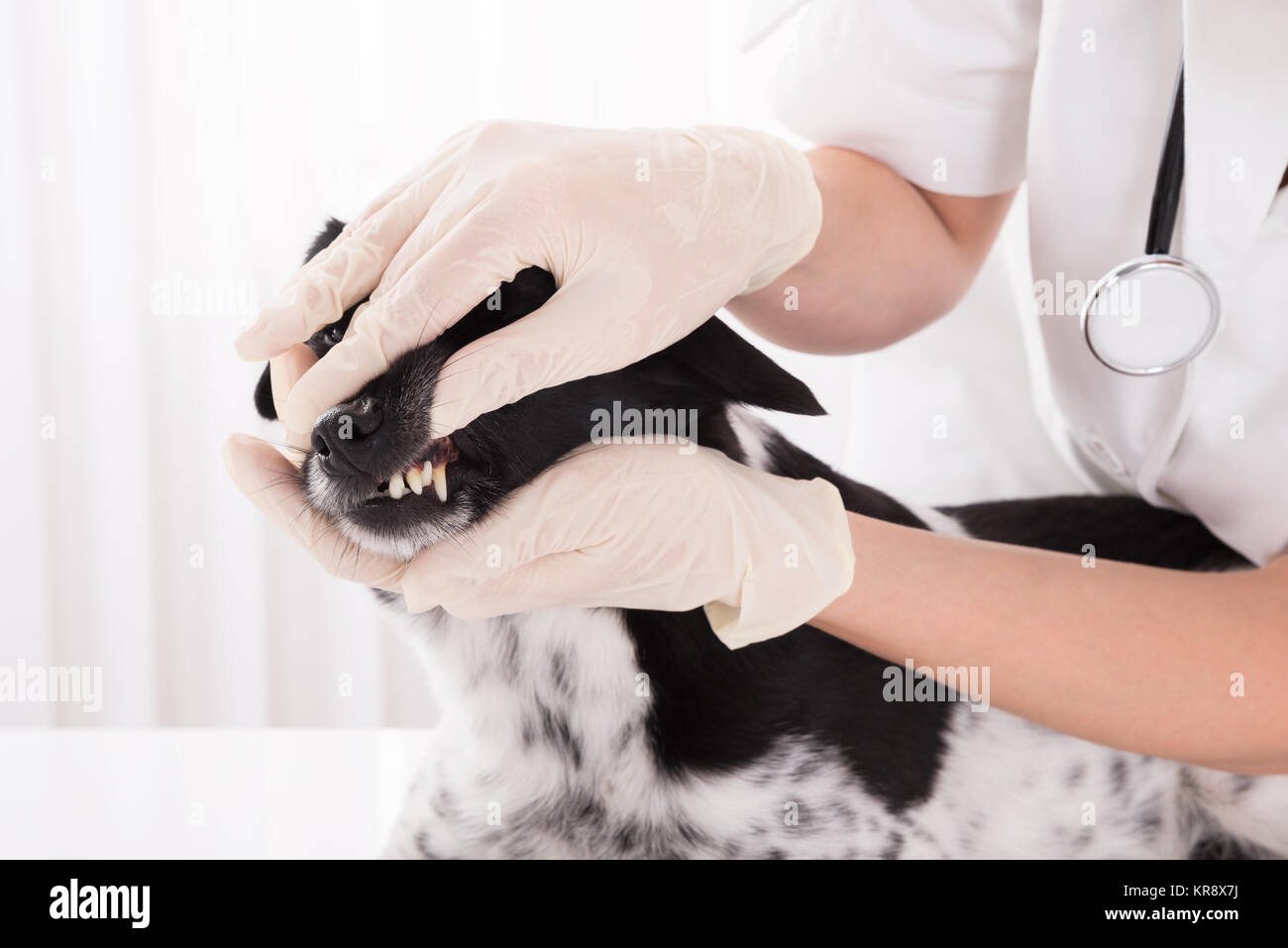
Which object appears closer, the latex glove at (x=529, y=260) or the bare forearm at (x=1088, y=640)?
the latex glove at (x=529, y=260)

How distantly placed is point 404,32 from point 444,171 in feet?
3.59

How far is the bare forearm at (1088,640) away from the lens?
0.75 m

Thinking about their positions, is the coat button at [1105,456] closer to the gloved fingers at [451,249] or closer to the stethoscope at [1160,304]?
the stethoscope at [1160,304]

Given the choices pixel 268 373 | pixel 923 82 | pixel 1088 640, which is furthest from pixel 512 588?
pixel 923 82

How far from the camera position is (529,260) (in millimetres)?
677

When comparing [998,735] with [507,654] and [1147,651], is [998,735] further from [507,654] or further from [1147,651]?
[507,654]

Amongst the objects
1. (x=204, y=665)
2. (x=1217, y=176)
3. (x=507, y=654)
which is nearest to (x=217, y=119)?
(x=204, y=665)

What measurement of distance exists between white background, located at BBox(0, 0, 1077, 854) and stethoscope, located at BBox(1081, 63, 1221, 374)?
597mm

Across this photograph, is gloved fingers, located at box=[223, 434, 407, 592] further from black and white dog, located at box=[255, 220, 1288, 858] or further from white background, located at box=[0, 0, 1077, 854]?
white background, located at box=[0, 0, 1077, 854]

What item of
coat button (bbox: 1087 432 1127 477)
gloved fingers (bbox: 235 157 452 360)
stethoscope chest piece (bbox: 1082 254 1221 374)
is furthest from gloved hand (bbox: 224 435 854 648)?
coat button (bbox: 1087 432 1127 477)

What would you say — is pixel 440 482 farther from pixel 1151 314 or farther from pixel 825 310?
pixel 1151 314

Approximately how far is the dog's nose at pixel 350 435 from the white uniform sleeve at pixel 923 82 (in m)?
0.71

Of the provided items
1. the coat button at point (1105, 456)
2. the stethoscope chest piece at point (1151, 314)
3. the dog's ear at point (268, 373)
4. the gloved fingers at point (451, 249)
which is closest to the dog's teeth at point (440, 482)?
the gloved fingers at point (451, 249)

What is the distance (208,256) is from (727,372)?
1349 mm
